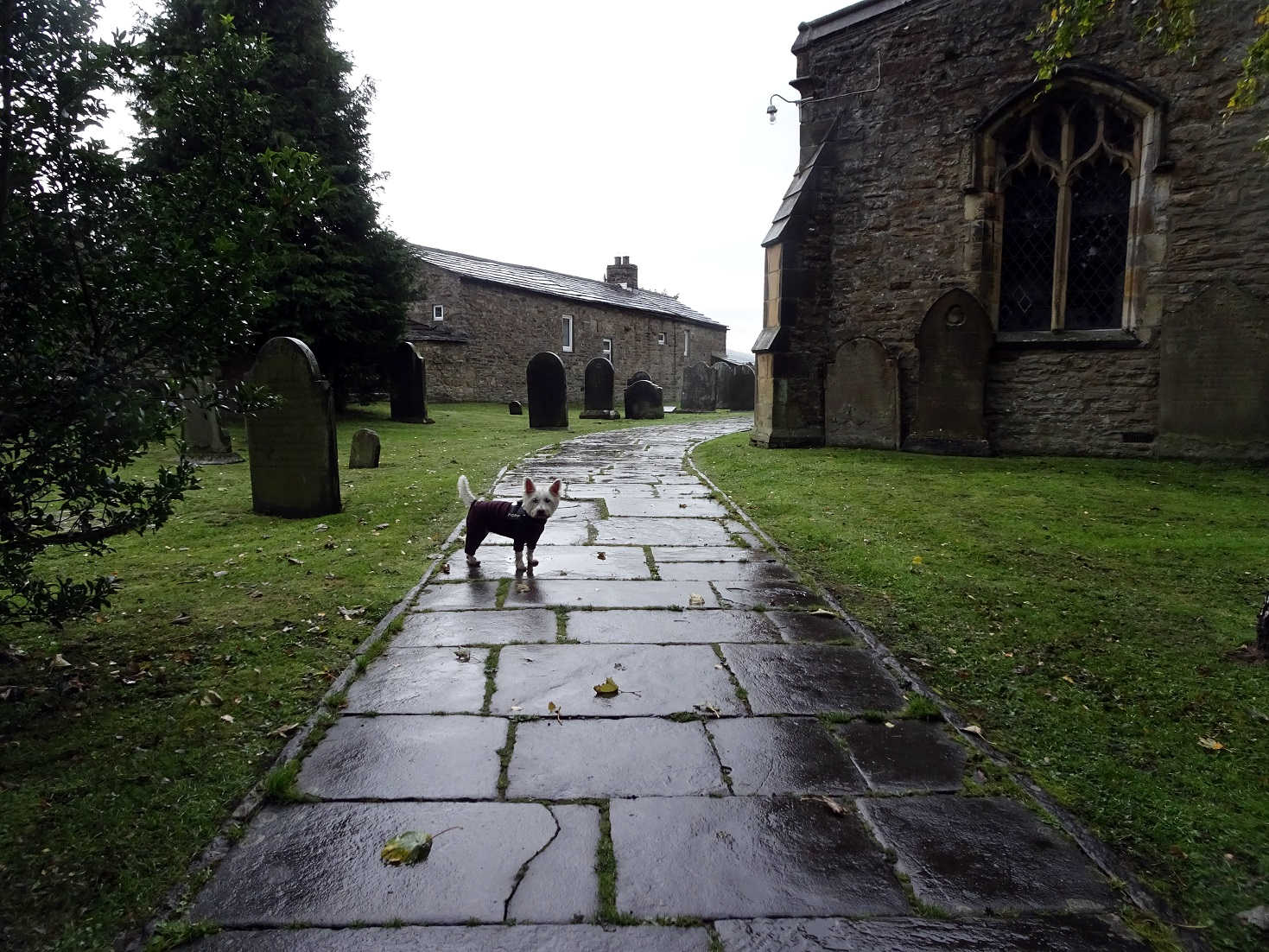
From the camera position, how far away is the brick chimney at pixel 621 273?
46.8 meters

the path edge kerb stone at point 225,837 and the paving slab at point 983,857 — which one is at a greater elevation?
the path edge kerb stone at point 225,837

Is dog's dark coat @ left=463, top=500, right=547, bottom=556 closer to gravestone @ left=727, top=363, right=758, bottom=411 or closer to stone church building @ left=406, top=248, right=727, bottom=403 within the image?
stone church building @ left=406, top=248, right=727, bottom=403

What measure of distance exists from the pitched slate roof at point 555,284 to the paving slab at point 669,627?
2623 centimetres

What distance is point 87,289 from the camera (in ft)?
10.2

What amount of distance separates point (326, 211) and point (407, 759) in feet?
53.7

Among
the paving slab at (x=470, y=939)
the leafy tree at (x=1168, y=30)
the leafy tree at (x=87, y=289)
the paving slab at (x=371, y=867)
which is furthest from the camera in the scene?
the leafy tree at (x=1168, y=30)

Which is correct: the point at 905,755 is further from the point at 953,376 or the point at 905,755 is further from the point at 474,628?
the point at 953,376

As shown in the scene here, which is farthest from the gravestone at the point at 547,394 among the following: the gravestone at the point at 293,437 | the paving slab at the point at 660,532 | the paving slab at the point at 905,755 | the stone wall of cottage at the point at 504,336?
the paving slab at the point at 905,755

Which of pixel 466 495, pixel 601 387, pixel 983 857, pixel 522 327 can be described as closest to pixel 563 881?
pixel 983 857

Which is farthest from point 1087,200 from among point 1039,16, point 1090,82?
point 1039,16

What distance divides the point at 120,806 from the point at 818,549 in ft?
15.7

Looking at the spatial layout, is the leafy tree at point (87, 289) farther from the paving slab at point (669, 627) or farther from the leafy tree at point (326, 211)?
the leafy tree at point (326, 211)

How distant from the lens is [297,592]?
186 inches

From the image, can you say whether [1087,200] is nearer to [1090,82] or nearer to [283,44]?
[1090,82]
